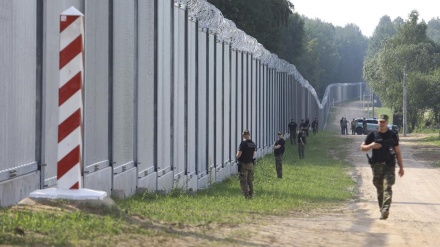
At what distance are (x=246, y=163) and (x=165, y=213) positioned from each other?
9.73 meters

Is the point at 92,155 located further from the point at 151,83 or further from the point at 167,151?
the point at 167,151

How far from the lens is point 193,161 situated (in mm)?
27109

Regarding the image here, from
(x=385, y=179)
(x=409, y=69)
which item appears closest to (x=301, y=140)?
(x=385, y=179)

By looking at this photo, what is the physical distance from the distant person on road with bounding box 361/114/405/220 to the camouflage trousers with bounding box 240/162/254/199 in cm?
671

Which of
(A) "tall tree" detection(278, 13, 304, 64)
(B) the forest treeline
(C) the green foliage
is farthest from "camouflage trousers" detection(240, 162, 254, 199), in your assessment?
(C) the green foliage

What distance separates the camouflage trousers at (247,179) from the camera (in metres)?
23.3

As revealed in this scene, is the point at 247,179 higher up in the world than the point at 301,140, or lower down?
lower down

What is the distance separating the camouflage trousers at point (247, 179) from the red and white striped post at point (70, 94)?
12.1 m

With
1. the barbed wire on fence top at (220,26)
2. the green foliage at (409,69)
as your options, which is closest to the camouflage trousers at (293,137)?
the barbed wire on fence top at (220,26)

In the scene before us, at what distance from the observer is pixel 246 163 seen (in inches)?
923

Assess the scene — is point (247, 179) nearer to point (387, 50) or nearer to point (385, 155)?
point (385, 155)

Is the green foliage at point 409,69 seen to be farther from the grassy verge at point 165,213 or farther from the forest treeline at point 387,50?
the grassy verge at point 165,213

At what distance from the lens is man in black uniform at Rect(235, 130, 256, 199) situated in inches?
915

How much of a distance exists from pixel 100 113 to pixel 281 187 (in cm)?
1226
